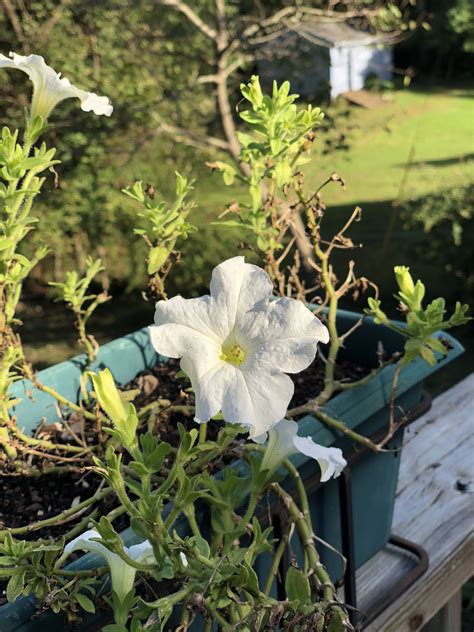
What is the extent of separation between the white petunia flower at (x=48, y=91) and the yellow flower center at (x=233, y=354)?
297 millimetres

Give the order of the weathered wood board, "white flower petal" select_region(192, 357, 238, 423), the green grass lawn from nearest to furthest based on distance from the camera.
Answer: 1. "white flower petal" select_region(192, 357, 238, 423)
2. the weathered wood board
3. the green grass lawn

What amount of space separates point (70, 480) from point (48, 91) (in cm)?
47

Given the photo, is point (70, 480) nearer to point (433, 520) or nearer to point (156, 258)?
point (156, 258)

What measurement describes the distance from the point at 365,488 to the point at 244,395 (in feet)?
1.52

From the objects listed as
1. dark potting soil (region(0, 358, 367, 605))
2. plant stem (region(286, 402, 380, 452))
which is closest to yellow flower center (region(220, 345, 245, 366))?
dark potting soil (region(0, 358, 367, 605))

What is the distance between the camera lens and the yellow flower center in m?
0.69

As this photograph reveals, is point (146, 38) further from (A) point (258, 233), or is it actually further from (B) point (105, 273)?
(A) point (258, 233)

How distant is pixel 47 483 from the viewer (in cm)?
100

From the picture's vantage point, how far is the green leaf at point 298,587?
2.22 feet

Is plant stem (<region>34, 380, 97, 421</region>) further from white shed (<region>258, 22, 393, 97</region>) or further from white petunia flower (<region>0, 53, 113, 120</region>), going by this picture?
white shed (<region>258, 22, 393, 97</region>)

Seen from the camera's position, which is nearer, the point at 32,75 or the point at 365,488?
the point at 32,75

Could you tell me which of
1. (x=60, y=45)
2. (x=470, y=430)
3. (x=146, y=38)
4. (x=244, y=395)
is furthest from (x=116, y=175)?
(x=244, y=395)

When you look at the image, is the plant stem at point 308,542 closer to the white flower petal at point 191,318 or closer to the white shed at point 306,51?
the white flower petal at point 191,318

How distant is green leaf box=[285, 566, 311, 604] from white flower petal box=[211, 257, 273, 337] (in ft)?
0.70
